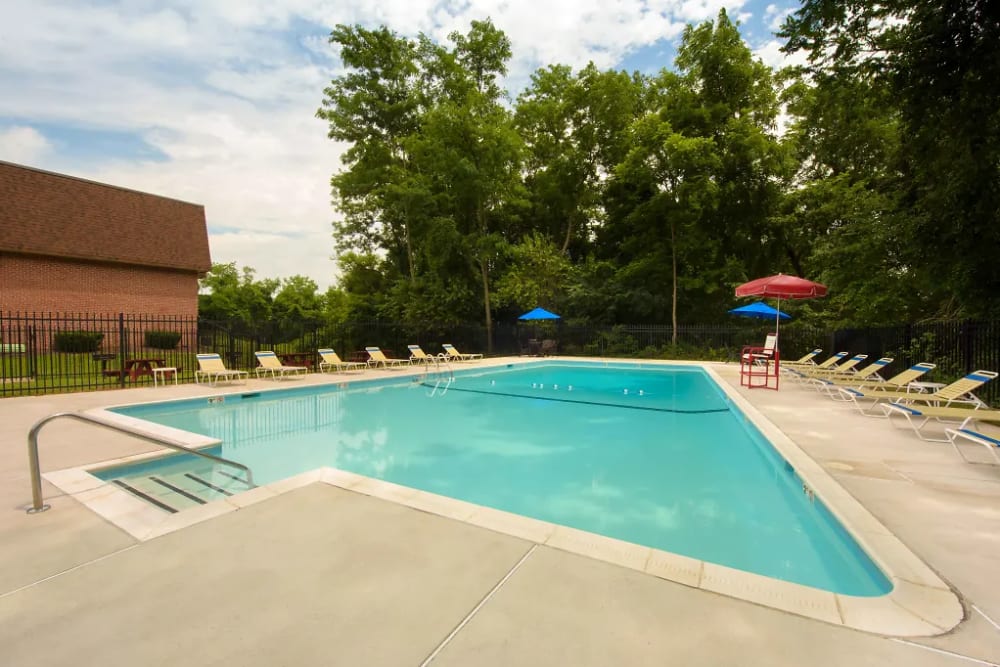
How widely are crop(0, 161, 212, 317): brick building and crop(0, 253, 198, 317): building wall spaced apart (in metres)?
0.03

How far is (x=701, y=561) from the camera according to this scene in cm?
283

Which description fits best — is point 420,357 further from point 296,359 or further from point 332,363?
point 296,359

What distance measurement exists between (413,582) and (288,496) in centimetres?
187

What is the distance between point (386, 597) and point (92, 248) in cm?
2602

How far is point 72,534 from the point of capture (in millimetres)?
3117

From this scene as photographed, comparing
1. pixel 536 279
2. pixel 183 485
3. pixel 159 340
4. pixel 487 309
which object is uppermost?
pixel 536 279

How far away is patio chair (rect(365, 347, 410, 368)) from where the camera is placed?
1557 centimetres

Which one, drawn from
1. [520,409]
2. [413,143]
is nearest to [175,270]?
[413,143]

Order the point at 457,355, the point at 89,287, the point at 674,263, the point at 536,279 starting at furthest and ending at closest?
the point at 536,279
the point at 674,263
the point at 89,287
the point at 457,355

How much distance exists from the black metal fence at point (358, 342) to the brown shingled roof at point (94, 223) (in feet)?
9.85

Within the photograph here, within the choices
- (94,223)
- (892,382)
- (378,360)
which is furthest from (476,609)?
(94,223)

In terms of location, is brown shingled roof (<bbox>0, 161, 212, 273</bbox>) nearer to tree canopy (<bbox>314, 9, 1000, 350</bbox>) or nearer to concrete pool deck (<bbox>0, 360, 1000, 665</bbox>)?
tree canopy (<bbox>314, 9, 1000, 350</bbox>)

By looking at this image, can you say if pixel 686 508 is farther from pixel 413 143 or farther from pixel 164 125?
pixel 413 143

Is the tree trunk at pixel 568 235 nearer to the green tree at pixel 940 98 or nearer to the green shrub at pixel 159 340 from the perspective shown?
the green tree at pixel 940 98
